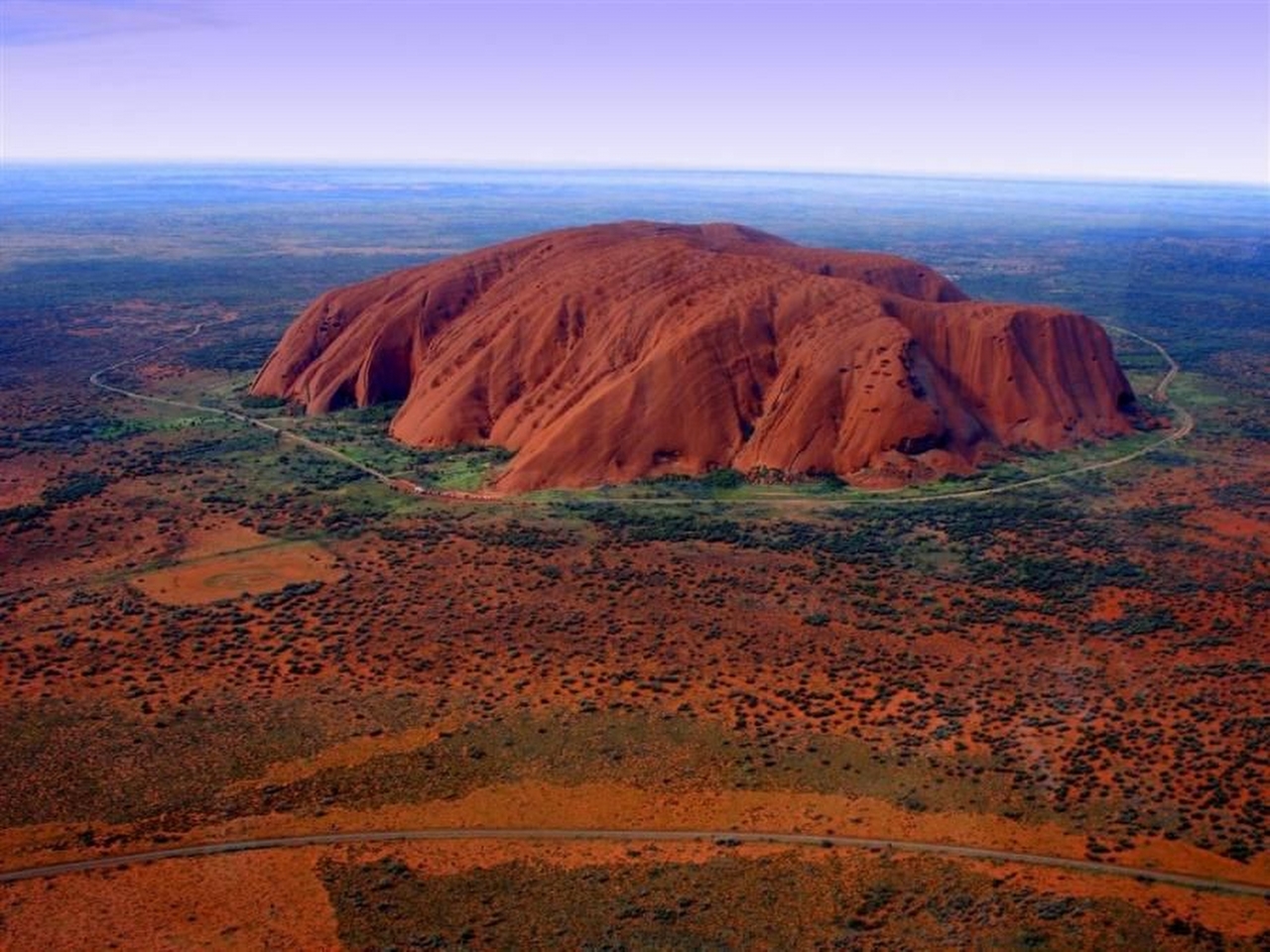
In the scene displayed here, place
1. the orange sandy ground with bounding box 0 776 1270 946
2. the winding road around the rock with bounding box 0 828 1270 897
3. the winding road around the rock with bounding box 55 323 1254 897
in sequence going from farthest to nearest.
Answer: the winding road around the rock with bounding box 0 828 1270 897
the winding road around the rock with bounding box 55 323 1254 897
the orange sandy ground with bounding box 0 776 1270 946

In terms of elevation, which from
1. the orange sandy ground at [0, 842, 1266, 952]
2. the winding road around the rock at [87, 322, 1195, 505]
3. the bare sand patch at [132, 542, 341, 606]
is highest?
the winding road around the rock at [87, 322, 1195, 505]

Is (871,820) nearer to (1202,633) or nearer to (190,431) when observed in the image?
(1202,633)

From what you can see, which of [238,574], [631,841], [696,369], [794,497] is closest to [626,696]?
[631,841]

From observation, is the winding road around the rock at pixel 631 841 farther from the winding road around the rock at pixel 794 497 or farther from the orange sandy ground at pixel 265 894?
the winding road around the rock at pixel 794 497

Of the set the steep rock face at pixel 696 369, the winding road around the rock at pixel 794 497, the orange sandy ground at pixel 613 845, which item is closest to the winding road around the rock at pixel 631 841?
the orange sandy ground at pixel 613 845

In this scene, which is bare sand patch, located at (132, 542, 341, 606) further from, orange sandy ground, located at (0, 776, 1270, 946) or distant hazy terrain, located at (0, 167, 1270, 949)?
orange sandy ground, located at (0, 776, 1270, 946)

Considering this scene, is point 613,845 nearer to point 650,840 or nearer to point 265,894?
point 650,840

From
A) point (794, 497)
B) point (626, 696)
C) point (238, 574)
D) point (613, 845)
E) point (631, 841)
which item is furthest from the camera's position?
point (794, 497)

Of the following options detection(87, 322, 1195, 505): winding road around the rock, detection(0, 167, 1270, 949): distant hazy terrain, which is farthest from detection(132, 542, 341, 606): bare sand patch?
detection(87, 322, 1195, 505): winding road around the rock
